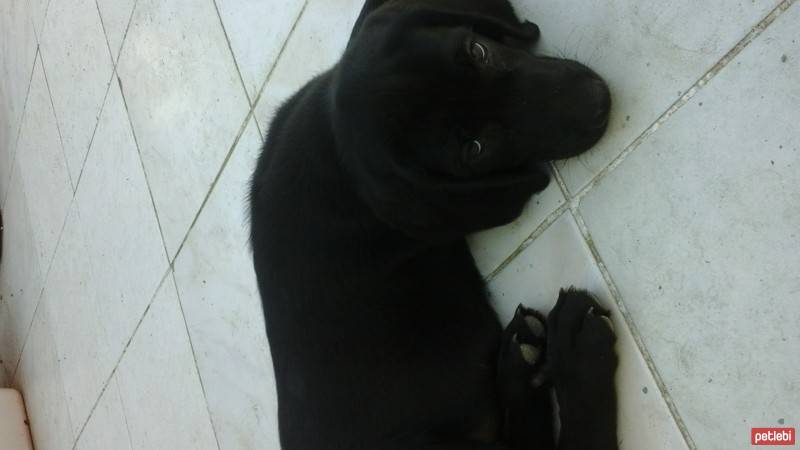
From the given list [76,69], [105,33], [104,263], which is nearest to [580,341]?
[104,263]

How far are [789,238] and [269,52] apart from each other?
1.71 m

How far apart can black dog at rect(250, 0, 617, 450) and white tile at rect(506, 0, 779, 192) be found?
53 mm

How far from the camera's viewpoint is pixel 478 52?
54.9 inches

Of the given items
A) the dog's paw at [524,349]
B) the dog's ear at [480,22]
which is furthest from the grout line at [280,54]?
the dog's paw at [524,349]

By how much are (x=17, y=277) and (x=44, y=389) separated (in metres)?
0.88

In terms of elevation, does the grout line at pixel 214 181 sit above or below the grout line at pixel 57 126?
above

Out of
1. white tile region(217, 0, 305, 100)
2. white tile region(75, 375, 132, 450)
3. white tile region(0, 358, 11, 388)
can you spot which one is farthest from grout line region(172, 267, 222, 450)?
white tile region(0, 358, 11, 388)

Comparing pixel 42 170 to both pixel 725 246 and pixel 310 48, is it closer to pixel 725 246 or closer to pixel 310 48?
pixel 310 48

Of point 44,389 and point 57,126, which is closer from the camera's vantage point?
point 57,126

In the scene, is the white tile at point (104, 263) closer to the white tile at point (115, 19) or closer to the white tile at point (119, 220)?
the white tile at point (119, 220)

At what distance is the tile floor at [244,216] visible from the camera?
1.24 m

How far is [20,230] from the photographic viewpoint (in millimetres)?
4332

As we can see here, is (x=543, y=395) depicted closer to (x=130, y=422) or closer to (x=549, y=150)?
(x=549, y=150)

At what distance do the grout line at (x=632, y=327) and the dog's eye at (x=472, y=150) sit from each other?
0.31 m
